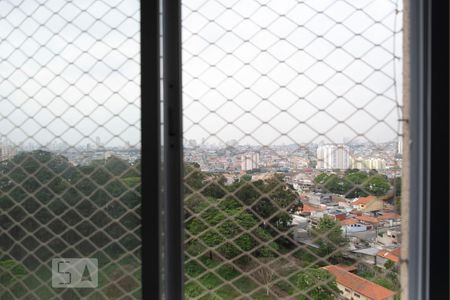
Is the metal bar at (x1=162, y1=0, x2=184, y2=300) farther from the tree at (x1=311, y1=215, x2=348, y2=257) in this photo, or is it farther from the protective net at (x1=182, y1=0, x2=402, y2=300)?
→ the tree at (x1=311, y1=215, x2=348, y2=257)

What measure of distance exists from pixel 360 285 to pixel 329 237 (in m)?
0.16

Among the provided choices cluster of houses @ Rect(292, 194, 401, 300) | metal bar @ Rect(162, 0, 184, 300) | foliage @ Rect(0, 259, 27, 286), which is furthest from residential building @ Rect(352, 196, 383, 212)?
foliage @ Rect(0, 259, 27, 286)

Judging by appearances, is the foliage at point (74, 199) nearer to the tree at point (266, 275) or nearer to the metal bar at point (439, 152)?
the tree at point (266, 275)

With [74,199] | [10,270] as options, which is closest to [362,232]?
[74,199]

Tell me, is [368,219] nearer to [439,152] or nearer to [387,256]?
[387,256]

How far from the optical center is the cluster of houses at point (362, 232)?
3.43 ft

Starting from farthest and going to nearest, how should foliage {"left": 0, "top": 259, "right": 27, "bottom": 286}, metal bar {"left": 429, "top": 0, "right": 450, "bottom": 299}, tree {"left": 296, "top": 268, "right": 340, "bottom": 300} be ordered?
foliage {"left": 0, "top": 259, "right": 27, "bottom": 286}
tree {"left": 296, "top": 268, "right": 340, "bottom": 300}
metal bar {"left": 429, "top": 0, "right": 450, "bottom": 299}

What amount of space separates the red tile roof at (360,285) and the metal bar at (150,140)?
50 centimetres

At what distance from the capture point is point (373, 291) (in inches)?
41.4

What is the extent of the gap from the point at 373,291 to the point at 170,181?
2.13ft

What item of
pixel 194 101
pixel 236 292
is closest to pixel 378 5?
pixel 194 101

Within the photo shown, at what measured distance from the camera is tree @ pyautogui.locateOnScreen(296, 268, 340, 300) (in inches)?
42.2

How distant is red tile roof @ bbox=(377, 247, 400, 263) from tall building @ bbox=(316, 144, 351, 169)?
0.26 meters

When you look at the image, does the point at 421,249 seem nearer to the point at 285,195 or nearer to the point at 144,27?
the point at 285,195
